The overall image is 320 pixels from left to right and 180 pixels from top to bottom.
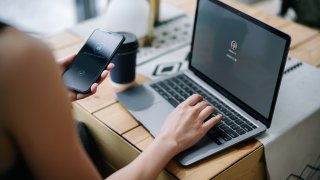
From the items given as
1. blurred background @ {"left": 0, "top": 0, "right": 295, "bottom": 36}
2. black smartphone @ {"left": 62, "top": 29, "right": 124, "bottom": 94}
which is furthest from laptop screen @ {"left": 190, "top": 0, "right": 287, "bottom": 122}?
blurred background @ {"left": 0, "top": 0, "right": 295, "bottom": 36}

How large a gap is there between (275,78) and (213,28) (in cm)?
25

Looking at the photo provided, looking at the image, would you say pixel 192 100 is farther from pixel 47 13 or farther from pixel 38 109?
pixel 47 13

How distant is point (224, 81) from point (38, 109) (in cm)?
58

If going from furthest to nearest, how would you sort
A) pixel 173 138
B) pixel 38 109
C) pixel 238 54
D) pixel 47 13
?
pixel 47 13 → pixel 238 54 → pixel 173 138 → pixel 38 109

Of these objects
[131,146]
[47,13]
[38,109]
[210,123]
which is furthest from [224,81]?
[47,13]

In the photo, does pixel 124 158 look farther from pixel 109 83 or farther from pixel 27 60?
pixel 27 60

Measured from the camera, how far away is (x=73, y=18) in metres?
2.57

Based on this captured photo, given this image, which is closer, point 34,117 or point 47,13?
point 34,117

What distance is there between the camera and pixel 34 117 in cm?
58

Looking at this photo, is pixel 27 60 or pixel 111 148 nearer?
pixel 27 60

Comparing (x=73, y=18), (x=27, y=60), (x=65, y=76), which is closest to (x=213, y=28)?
(x=65, y=76)

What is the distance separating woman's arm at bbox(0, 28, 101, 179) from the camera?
21.9 inches

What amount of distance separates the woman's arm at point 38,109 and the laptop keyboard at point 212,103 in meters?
0.39

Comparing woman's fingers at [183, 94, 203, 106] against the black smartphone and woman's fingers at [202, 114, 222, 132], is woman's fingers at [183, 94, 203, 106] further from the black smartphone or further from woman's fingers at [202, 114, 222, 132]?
the black smartphone
